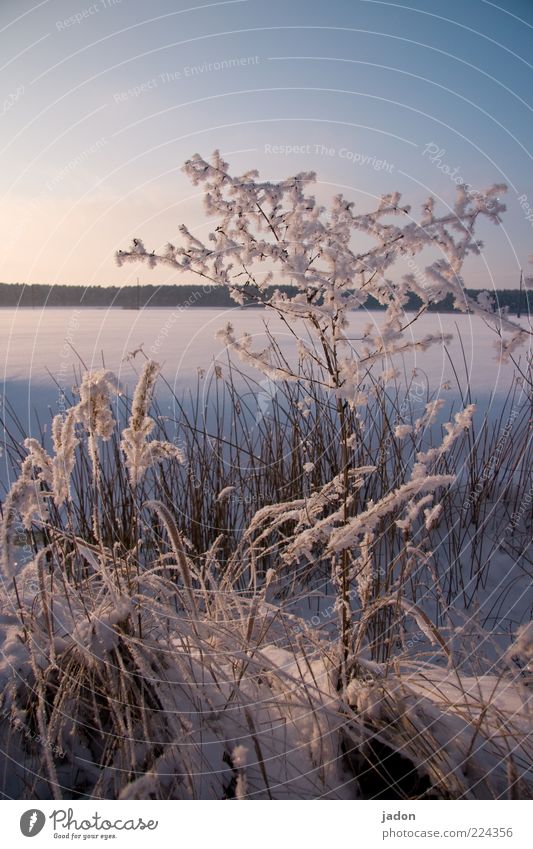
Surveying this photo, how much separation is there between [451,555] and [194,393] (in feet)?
8.77

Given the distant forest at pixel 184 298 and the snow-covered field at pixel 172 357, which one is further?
the snow-covered field at pixel 172 357

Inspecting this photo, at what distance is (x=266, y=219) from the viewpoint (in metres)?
1.34
